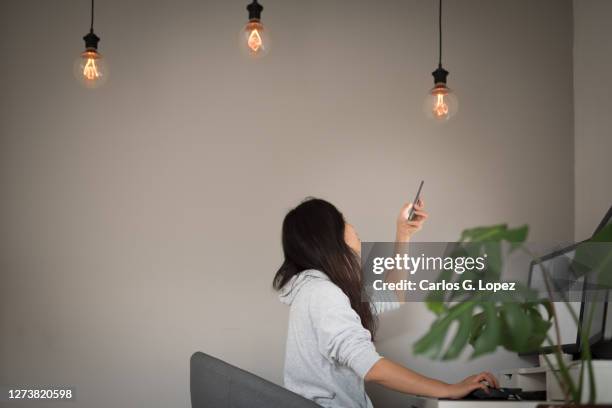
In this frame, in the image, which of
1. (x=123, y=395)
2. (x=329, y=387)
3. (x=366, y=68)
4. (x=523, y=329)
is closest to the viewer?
(x=523, y=329)

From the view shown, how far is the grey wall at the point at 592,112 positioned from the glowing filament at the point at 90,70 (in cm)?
204

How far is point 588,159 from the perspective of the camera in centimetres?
314

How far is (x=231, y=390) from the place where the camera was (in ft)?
6.50

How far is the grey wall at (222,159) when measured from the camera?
317 cm

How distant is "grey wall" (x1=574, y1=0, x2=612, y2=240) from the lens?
117 inches

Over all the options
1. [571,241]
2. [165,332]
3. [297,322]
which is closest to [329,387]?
[297,322]

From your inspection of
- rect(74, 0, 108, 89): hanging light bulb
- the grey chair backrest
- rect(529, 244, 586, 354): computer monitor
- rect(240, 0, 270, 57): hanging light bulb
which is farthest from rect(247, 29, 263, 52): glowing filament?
rect(529, 244, 586, 354): computer monitor

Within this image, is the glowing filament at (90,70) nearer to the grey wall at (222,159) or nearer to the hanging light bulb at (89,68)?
the hanging light bulb at (89,68)

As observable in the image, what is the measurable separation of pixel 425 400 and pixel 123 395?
5.22 ft

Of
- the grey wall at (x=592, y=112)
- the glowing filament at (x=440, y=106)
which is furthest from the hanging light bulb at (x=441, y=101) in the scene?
the grey wall at (x=592, y=112)

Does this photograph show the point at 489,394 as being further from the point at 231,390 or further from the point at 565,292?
the point at 565,292

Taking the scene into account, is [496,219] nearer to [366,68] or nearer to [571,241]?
[571,241]

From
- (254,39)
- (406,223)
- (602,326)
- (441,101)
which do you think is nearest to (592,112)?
(441,101)

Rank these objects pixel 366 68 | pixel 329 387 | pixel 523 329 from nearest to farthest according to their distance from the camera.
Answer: pixel 523 329
pixel 329 387
pixel 366 68
